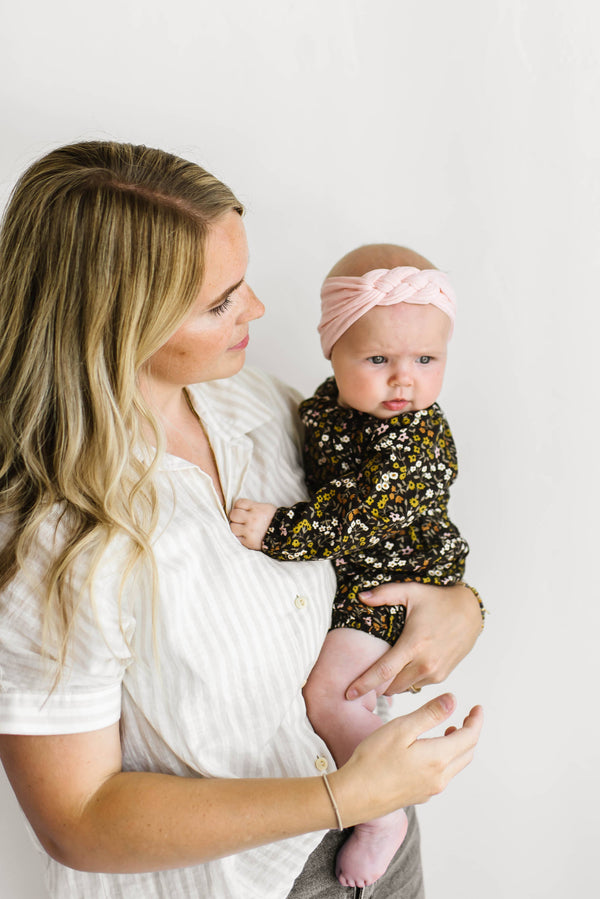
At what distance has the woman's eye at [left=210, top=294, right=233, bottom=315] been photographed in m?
1.49

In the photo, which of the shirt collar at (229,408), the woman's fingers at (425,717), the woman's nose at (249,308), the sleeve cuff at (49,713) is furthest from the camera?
the shirt collar at (229,408)

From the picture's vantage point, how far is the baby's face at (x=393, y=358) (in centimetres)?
171

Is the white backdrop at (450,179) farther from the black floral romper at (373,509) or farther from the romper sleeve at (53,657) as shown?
the romper sleeve at (53,657)

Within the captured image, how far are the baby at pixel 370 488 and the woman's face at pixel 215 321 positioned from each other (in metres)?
0.28

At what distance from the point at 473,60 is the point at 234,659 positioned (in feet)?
4.80

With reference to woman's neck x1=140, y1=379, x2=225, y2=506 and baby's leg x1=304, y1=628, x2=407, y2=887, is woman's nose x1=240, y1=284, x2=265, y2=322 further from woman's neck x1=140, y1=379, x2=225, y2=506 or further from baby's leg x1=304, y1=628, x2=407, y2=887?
baby's leg x1=304, y1=628, x2=407, y2=887

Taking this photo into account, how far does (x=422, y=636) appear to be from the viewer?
175 cm

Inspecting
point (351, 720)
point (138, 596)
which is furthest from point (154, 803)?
point (351, 720)

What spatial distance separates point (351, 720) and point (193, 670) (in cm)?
41

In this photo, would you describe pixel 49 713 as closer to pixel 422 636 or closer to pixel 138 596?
pixel 138 596

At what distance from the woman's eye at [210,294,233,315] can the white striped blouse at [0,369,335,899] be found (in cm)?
28

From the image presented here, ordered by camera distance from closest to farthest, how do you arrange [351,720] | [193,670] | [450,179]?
[193,670] → [351,720] → [450,179]

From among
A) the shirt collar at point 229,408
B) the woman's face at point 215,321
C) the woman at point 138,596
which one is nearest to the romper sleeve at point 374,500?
the woman at point 138,596

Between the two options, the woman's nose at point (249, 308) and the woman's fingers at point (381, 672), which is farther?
the woman's fingers at point (381, 672)
